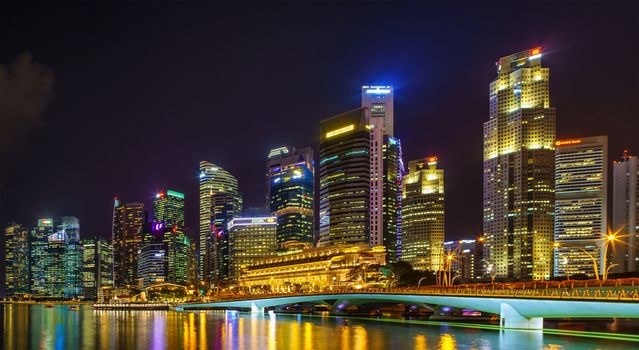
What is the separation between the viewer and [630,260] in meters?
200

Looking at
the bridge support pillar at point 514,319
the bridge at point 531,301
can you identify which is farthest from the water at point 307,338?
the bridge at point 531,301

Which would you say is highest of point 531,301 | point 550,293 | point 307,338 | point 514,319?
point 550,293

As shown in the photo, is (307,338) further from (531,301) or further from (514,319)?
(531,301)

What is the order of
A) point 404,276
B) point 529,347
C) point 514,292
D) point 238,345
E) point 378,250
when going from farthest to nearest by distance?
point 378,250 < point 404,276 < point 514,292 < point 238,345 < point 529,347

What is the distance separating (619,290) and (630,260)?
525 ft

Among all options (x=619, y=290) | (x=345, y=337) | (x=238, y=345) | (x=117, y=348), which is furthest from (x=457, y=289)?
(x=117, y=348)

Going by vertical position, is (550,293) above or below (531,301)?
above

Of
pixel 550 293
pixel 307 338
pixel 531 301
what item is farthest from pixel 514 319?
pixel 307 338

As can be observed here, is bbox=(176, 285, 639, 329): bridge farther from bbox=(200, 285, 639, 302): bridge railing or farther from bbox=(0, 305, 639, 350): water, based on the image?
bbox=(0, 305, 639, 350): water

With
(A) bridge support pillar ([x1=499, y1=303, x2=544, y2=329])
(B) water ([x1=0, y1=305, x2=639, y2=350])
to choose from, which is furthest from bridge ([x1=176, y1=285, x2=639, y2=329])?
(B) water ([x1=0, y1=305, x2=639, y2=350])

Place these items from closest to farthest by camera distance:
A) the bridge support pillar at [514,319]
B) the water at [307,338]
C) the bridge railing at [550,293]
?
1. the bridge railing at [550,293]
2. the water at [307,338]
3. the bridge support pillar at [514,319]

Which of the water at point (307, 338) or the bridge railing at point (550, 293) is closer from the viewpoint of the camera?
the bridge railing at point (550, 293)

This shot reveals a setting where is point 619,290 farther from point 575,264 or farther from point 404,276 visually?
point 575,264

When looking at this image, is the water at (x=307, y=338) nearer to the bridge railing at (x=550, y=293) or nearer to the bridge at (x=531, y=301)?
the bridge at (x=531, y=301)
